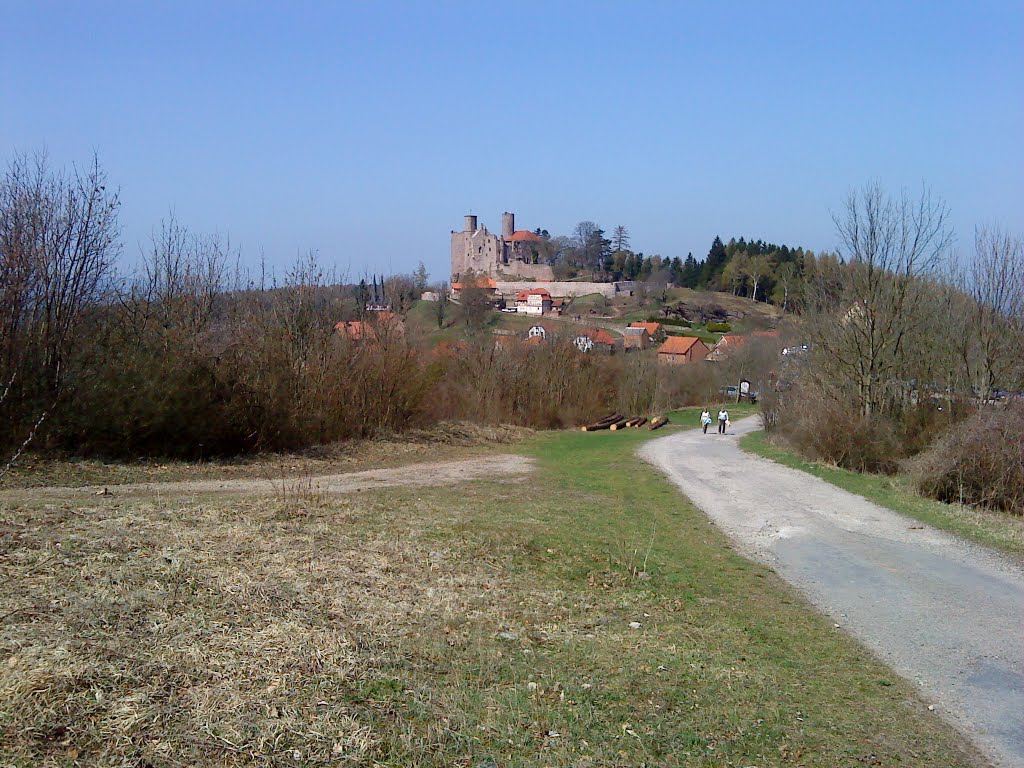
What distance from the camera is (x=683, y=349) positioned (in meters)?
74.6

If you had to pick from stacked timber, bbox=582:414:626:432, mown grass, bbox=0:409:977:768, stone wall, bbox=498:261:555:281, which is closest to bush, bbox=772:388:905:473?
mown grass, bbox=0:409:977:768

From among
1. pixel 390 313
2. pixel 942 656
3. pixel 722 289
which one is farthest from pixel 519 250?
pixel 942 656

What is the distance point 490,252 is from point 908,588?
142m

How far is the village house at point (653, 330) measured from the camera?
8557 cm

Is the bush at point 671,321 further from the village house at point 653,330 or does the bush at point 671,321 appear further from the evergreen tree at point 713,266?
the evergreen tree at point 713,266

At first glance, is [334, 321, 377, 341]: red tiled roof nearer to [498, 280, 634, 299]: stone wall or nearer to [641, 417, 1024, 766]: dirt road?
[641, 417, 1024, 766]: dirt road

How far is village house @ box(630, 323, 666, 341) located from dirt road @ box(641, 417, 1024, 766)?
67160 millimetres

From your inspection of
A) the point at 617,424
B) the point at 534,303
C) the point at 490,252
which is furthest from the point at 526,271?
the point at 617,424

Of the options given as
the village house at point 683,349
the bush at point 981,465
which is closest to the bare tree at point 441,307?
the village house at point 683,349

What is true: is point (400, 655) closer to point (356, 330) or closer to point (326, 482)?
point (326, 482)

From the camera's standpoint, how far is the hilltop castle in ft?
479

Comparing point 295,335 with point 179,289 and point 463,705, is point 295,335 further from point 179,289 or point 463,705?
point 463,705

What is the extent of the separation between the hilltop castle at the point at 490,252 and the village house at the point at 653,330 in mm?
55009

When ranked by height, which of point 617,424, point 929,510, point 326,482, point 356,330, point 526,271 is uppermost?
point 526,271
